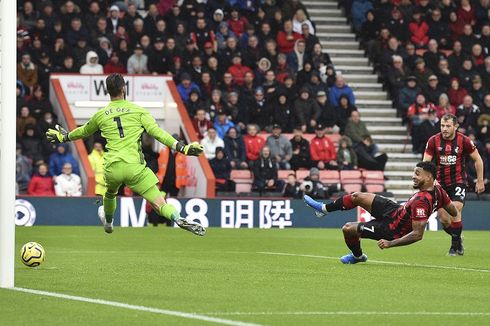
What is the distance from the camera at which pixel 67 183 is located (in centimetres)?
2788

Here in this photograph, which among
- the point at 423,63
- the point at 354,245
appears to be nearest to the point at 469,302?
the point at 354,245

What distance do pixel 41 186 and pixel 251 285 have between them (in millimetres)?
16547

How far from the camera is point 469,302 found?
1044cm

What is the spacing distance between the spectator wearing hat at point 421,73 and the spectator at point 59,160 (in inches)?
404

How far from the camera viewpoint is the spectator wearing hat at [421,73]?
33.6m

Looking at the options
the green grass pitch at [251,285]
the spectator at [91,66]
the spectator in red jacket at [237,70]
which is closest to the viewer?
the green grass pitch at [251,285]

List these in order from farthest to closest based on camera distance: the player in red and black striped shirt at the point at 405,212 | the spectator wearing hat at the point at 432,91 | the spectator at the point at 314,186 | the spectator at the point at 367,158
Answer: the spectator wearing hat at the point at 432,91, the spectator at the point at 367,158, the spectator at the point at 314,186, the player in red and black striped shirt at the point at 405,212

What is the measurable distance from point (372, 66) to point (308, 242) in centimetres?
1512

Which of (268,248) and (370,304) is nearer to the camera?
(370,304)

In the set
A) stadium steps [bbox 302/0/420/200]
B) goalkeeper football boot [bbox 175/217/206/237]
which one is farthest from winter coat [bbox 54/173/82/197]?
goalkeeper football boot [bbox 175/217/206/237]

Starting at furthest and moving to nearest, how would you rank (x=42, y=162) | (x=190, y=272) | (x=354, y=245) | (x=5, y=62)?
(x=42, y=162) → (x=354, y=245) → (x=190, y=272) → (x=5, y=62)

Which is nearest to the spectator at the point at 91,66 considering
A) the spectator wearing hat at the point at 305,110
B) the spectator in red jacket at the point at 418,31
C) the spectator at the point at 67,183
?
the spectator at the point at 67,183

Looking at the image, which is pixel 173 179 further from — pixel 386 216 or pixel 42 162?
pixel 386 216

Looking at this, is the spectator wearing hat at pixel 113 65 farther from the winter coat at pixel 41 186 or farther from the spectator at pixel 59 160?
the winter coat at pixel 41 186
